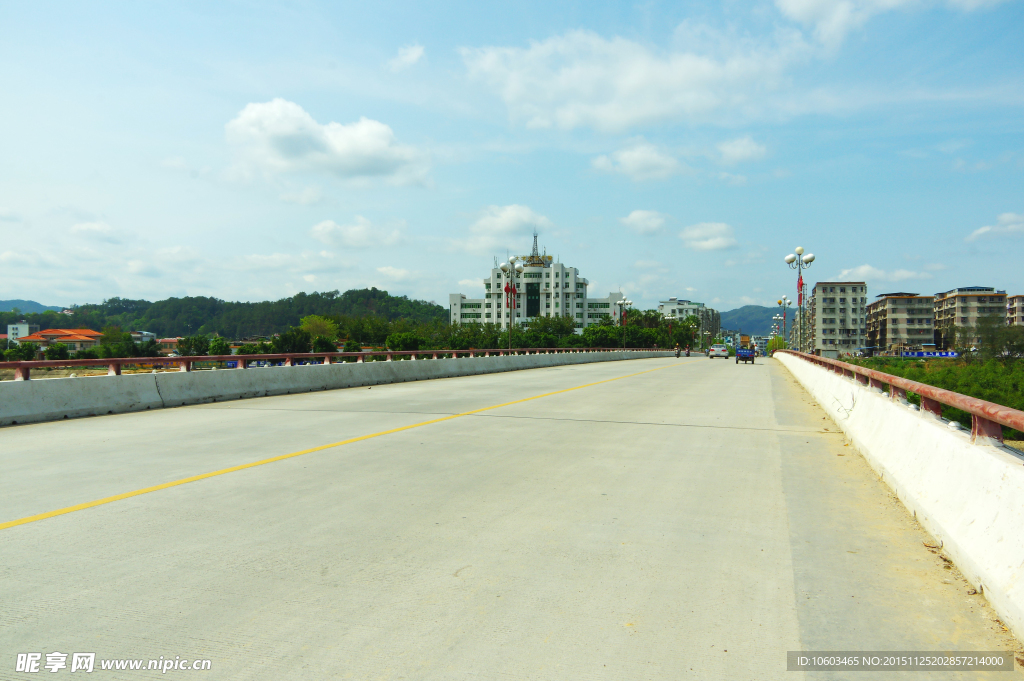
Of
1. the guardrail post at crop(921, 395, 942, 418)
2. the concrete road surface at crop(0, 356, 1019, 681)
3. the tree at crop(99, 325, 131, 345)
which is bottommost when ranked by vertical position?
the concrete road surface at crop(0, 356, 1019, 681)

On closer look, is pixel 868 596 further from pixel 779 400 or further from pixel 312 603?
pixel 779 400

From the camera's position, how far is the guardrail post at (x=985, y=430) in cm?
480

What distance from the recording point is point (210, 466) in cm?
837

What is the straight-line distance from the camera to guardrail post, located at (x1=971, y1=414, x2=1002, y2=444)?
4801 mm

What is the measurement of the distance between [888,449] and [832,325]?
18091 cm

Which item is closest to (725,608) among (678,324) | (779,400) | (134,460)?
(134,460)

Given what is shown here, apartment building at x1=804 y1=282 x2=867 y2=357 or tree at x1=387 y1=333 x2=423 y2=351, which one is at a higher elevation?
apartment building at x1=804 y1=282 x2=867 y2=357

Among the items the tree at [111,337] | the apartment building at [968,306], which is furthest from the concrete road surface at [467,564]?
the apartment building at [968,306]

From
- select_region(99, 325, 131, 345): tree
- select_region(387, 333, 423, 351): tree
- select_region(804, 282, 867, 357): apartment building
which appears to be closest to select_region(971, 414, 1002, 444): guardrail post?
select_region(387, 333, 423, 351): tree

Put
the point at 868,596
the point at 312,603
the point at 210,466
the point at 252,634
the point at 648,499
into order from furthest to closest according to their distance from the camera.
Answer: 1. the point at 210,466
2. the point at 648,499
3. the point at 868,596
4. the point at 312,603
5. the point at 252,634

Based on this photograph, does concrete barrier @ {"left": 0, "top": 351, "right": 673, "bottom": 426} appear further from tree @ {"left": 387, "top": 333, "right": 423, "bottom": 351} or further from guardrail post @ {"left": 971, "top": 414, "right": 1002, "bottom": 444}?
tree @ {"left": 387, "top": 333, "right": 423, "bottom": 351}

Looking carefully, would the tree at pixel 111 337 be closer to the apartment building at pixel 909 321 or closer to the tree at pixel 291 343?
the tree at pixel 291 343

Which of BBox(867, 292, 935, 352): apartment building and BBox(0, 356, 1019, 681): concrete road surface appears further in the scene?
BBox(867, 292, 935, 352): apartment building

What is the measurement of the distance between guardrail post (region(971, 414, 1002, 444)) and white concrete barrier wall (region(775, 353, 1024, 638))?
99mm
